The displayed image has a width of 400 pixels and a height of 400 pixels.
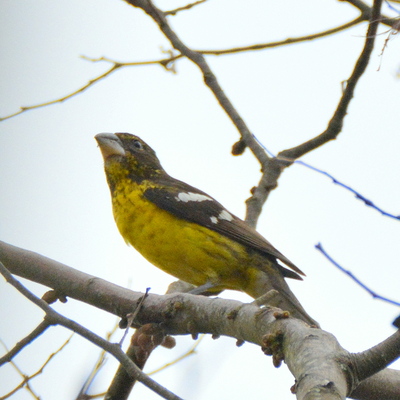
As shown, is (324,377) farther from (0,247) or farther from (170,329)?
(0,247)

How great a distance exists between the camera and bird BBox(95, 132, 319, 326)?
5.37 m

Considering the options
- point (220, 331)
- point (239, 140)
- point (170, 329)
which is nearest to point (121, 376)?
point (170, 329)

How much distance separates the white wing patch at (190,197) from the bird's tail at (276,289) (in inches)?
35.6

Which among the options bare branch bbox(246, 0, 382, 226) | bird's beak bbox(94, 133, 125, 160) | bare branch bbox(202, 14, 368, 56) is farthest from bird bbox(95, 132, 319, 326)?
bare branch bbox(202, 14, 368, 56)

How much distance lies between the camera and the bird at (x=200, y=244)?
211 inches

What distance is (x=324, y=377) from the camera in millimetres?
2057

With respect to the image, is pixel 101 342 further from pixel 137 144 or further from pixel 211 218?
pixel 137 144

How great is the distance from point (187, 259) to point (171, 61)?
5.43 ft

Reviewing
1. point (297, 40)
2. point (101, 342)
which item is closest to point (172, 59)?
point (297, 40)

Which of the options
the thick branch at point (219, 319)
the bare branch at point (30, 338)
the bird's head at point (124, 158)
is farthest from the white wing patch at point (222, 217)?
the bare branch at point (30, 338)

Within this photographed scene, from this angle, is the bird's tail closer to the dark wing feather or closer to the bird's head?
the dark wing feather

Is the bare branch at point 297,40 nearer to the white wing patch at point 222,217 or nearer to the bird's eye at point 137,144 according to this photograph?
the white wing patch at point 222,217

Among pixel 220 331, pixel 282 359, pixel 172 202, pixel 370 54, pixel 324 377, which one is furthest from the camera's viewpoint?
pixel 172 202

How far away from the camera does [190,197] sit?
236 inches
